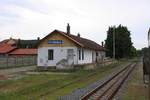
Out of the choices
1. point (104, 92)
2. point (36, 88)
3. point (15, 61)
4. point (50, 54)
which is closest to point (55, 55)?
point (50, 54)

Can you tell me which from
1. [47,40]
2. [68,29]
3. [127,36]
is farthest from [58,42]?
[127,36]

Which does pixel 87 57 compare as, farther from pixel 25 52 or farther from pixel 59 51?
pixel 25 52

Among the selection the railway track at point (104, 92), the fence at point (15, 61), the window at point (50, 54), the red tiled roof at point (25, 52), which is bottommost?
the railway track at point (104, 92)

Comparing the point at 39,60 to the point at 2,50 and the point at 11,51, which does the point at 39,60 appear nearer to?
the point at 11,51

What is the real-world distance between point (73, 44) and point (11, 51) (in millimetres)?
37837

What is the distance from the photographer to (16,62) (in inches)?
Answer: 1779

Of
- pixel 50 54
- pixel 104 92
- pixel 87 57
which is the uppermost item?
pixel 50 54

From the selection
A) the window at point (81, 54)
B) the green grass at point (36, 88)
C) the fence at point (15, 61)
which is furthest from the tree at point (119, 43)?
the green grass at point (36, 88)

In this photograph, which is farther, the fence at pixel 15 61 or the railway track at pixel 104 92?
the fence at pixel 15 61

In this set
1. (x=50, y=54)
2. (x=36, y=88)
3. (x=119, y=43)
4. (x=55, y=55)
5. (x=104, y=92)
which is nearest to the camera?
(x=104, y=92)

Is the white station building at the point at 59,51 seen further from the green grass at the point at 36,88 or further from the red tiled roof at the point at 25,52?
the red tiled roof at the point at 25,52

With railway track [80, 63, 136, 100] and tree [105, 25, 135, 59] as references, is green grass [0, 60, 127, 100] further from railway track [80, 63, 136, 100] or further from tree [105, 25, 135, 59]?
tree [105, 25, 135, 59]

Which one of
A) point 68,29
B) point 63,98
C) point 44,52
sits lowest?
point 63,98

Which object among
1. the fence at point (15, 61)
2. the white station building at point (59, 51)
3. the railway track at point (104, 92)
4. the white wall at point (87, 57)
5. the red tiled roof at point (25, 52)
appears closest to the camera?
the railway track at point (104, 92)
